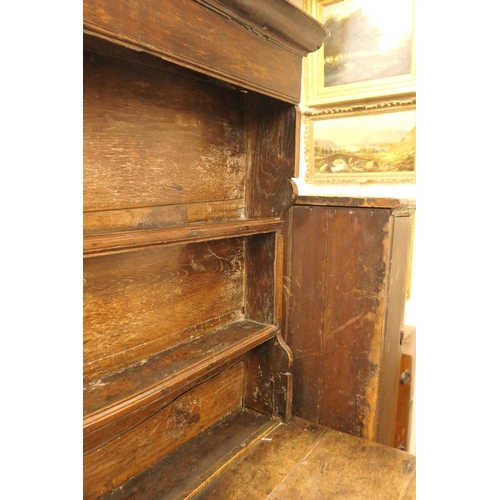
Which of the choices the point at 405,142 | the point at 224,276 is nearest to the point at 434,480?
the point at 224,276

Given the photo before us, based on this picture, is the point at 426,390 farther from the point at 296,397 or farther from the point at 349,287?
the point at 296,397

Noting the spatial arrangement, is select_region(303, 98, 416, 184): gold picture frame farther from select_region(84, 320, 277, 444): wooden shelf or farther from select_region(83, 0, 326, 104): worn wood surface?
select_region(84, 320, 277, 444): wooden shelf

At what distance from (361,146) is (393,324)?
1.14 metres

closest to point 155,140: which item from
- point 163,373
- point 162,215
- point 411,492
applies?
point 162,215

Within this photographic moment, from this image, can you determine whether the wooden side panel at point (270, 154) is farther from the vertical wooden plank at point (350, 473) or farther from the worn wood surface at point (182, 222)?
the vertical wooden plank at point (350, 473)

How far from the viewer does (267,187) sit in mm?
1307

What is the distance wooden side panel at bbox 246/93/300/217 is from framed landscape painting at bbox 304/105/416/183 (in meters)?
0.97

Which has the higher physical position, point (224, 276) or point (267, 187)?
point (267, 187)

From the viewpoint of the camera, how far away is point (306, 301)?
4.29ft

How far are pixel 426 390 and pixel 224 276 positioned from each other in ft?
3.33

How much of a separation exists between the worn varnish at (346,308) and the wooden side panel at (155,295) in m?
0.22

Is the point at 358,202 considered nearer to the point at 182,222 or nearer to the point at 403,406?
the point at 182,222

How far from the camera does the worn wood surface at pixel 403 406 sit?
183 cm

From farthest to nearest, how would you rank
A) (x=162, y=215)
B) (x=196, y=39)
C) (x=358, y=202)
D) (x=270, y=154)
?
(x=270, y=154) < (x=358, y=202) < (x=162, y=215) < (x=196, y=39)
